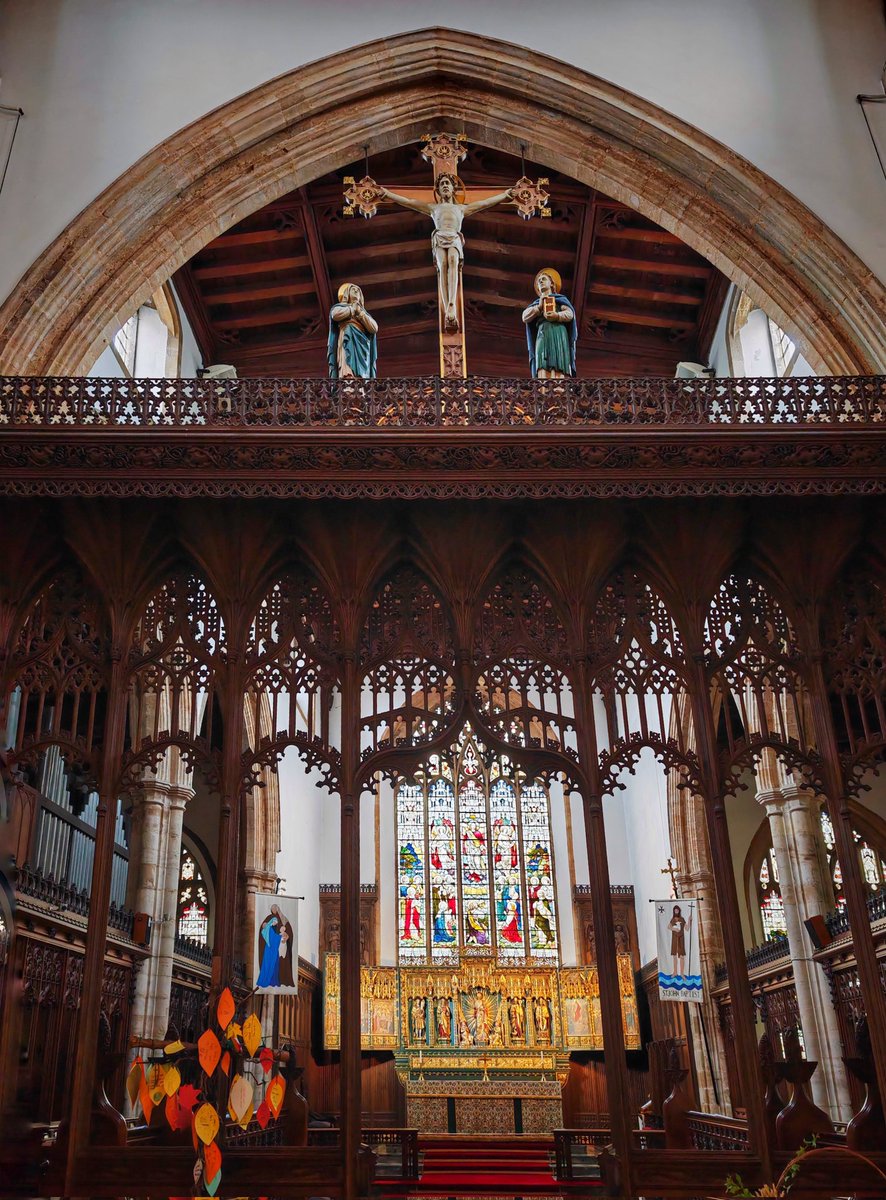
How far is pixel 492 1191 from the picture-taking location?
32.7 feet

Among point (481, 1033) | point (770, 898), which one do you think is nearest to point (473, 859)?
point (481, 1033)

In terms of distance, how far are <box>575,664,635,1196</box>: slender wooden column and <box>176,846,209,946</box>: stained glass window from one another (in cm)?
927

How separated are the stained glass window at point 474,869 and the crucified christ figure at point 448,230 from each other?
10.1 m

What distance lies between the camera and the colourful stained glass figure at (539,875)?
57.7 feet

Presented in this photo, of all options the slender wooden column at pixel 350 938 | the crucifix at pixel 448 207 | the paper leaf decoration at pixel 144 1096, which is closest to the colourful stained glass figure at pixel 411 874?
the crucifix at pixel 448 207

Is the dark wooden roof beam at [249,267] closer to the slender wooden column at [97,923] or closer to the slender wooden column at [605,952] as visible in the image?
the slender wooden column at [97,923]

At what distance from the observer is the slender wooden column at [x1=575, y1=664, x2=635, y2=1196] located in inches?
230

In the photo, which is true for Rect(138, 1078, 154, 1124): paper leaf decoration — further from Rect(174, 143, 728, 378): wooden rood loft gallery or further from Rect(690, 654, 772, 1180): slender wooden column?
Rect(174, 143, 728, 378): wooden rood loft gallery

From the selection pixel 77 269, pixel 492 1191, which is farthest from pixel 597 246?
pixel 492 1191

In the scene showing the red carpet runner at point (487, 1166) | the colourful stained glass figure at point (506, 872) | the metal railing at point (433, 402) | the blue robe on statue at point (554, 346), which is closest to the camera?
the metal railing at point (433, 402)

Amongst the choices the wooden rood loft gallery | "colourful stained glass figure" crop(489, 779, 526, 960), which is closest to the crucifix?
the wooden rood loft gallery

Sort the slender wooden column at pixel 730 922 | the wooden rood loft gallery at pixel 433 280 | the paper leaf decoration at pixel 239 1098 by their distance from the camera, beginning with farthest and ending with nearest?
1. the wooden rood loft gallery at pixel 433 280
2. the slender wooden column at pixel 730 922
3. the paper leaf decoration at pixel 239 1098

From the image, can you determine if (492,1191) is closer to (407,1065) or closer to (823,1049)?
(823,1049)

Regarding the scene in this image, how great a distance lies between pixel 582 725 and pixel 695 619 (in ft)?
3.42
